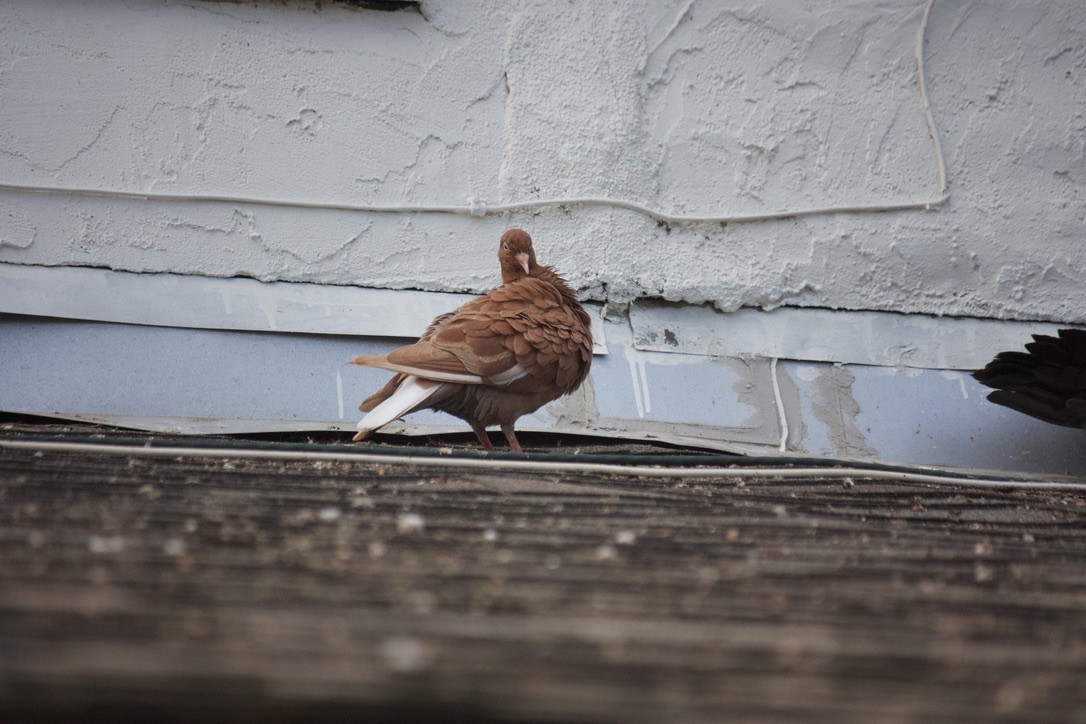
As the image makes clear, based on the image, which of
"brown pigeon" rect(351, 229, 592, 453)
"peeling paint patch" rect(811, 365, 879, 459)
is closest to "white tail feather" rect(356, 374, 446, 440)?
"brown pigeon" rect(351, 229, 592, 453)

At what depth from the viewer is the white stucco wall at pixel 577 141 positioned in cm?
309

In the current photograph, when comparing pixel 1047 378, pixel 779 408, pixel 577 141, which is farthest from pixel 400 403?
pixel 1047 378

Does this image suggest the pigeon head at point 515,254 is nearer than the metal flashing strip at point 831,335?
Yes

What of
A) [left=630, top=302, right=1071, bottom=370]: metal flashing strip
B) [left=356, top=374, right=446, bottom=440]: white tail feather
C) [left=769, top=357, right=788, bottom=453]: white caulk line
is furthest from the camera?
[left=630, top=302, right=1071, bottom=370]: metal flashing strip

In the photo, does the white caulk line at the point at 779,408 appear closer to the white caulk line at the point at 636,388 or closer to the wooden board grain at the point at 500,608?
Answer: the white caulk line at the point at 636,388

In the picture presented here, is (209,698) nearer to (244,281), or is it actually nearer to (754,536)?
(754,536)

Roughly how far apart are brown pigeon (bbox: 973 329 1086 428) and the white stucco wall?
480mm

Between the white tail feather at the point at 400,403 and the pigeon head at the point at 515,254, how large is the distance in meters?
0.57

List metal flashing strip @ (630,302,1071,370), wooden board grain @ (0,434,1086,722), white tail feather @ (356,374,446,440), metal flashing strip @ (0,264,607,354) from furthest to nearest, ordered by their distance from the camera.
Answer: metal flashing strip @ (630,302,1071,370)
metal flashing strip @ (0,264,607,354)
white tail feather @ (356,374,446,440)
wooden board grain @ (0,434,1086,722)

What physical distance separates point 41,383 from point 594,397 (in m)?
1.80

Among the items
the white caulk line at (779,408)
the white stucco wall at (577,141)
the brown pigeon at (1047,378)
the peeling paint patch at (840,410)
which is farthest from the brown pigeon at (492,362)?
the brown pigeon at (1047,378)

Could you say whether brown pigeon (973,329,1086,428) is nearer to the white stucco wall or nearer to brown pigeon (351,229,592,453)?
the white stucco wall

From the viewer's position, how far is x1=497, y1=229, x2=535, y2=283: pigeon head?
2949mm

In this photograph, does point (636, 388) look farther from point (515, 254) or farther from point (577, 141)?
point (577, 141)
